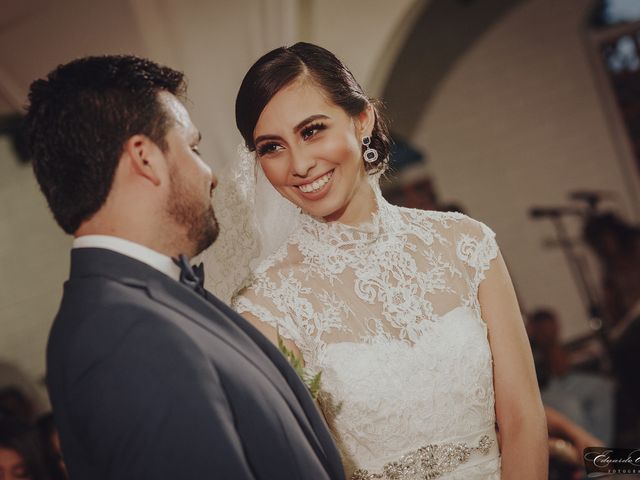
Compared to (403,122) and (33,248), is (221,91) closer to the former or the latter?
(33,248)

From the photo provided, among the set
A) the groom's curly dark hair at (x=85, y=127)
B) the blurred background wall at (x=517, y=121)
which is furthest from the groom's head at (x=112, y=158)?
the blurred background wall at (x=517, y=121)

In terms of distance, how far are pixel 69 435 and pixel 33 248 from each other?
3763 millimetres

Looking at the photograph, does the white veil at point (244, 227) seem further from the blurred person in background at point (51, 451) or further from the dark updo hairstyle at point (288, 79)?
the blurred person in background at point (51, 451)

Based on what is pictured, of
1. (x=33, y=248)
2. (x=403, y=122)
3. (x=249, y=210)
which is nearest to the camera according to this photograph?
(x=249, y=210)

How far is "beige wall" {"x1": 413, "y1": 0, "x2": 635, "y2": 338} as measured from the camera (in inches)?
262

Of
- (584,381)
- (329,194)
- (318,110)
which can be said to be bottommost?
(584,381)

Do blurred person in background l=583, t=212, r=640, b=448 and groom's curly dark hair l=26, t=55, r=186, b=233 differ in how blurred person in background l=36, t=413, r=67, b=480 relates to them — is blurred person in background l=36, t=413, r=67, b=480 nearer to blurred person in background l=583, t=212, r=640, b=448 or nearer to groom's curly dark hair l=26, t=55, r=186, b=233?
groom's curly dark hair l=26, t=55, r=186, b=233

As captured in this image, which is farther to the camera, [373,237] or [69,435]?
[373,237]

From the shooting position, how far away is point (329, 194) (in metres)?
1.92

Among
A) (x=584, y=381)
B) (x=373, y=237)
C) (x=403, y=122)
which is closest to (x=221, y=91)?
(x=373, y=237)

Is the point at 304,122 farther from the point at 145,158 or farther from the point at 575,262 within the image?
the point at 575,262

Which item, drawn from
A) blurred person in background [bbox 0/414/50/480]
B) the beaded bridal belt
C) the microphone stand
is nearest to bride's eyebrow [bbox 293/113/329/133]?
the beaded bridal belt

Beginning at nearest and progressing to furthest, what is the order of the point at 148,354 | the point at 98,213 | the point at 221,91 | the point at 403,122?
the point at 148,354
the point at 98,213
the point at 221,91
the point at 403,122

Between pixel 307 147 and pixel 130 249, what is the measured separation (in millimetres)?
659
